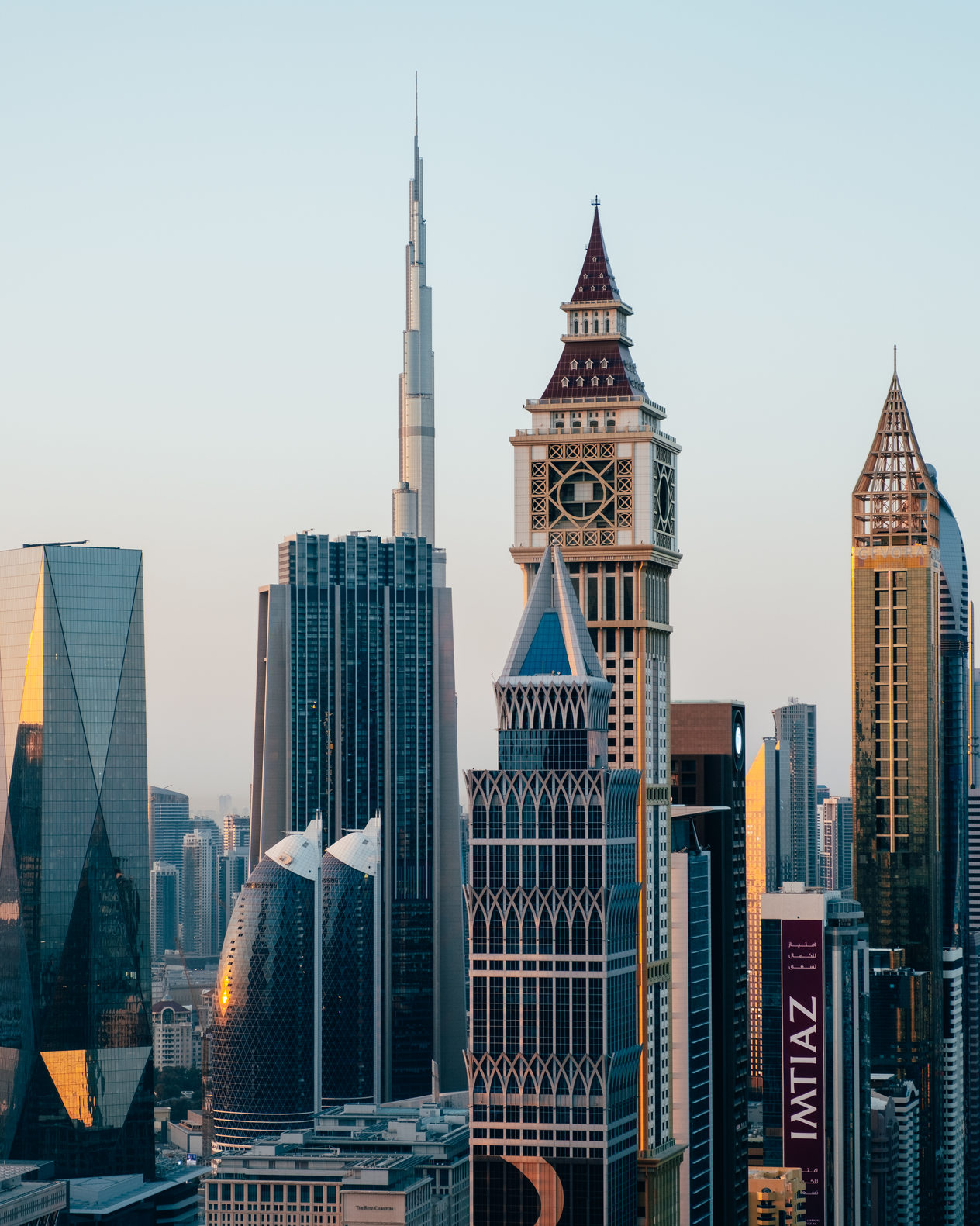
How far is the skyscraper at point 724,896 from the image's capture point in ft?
607

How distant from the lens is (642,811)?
520 ft

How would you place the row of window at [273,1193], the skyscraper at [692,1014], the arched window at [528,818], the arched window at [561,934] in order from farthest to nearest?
the row of window at [273,1193]
the skyscraper at [692,1014]
the arched window at [528,818]
the arched window at [561,934]

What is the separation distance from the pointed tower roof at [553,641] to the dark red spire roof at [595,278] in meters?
26.5

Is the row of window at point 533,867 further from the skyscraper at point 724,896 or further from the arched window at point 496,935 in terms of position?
the skyscraper at point 724,896

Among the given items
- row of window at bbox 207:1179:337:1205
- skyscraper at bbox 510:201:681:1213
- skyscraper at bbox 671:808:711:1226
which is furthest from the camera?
row of window at bbox 207:1179:337:1205

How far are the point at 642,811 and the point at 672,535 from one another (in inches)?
805

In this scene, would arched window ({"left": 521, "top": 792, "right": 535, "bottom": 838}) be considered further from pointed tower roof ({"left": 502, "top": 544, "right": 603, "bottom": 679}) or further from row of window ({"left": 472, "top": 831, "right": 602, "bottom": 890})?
pointed tower roof ({"left": 502, "top": 544, "right": 603, "bottom": 679})

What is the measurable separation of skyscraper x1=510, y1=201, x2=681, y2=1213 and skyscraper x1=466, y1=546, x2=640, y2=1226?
1423cm

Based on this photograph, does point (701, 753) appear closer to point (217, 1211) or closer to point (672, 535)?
point (672, 535)

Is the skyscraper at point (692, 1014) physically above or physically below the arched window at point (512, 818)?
below

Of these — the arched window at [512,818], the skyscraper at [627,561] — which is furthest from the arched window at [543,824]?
the skyscraper at [627,561]

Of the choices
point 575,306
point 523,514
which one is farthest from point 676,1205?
point 575,306

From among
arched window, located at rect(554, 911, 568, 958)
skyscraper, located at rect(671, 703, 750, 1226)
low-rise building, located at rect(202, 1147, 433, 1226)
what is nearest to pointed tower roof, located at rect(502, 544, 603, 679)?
arched window, located at rect(554, 911, 568, 958)

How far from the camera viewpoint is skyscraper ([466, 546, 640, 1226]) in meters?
140
